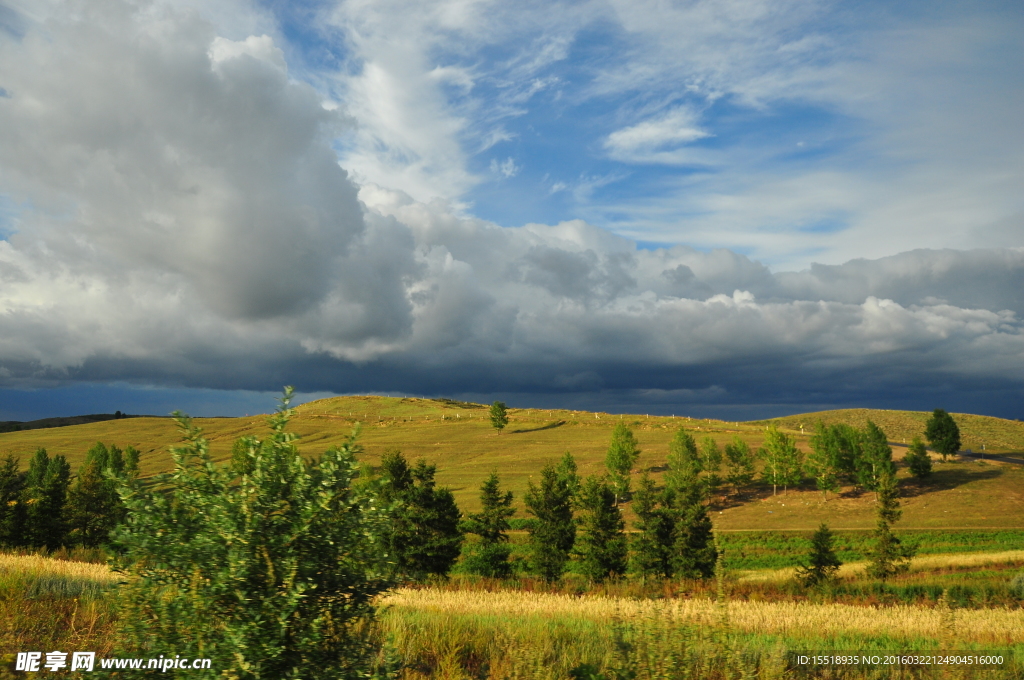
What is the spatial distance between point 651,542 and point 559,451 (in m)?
77.1

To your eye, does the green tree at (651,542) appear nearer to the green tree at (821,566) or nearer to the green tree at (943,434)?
the green tree at (821,566)

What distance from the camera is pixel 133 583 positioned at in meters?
5.89

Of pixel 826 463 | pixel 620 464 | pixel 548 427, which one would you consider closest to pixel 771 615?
pixel 620 464

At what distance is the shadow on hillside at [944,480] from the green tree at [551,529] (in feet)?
204

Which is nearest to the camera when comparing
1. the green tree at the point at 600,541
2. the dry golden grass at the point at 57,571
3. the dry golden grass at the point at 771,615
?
the dry golden grass at the point at 57,571

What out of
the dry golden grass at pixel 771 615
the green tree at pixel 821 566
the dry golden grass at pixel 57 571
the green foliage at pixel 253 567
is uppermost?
the green foliage at pixel 253 567

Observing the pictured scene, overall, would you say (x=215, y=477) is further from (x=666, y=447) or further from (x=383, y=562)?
(x=666, y=447)

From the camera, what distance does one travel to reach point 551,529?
185ft

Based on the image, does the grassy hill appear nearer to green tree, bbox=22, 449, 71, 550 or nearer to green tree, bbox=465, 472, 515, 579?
green tree, bbox=465, 472, 515, 579

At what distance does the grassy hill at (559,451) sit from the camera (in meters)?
82.2

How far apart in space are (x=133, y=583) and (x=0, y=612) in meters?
6.68

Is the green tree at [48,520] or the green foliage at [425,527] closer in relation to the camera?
the green foliage at [425,527]

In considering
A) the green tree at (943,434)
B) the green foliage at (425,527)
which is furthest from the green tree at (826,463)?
the green foliage at (425,527)

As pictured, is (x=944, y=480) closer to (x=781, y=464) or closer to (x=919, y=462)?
(x=919, y=462)
